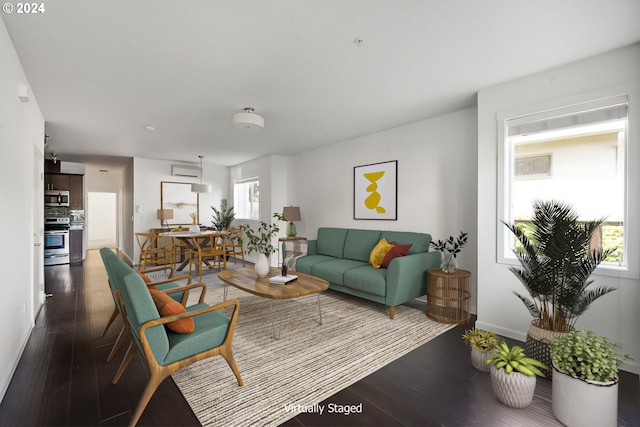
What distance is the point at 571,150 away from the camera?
270cm

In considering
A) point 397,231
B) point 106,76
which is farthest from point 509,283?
point 106,76

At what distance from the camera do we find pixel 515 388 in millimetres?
1851

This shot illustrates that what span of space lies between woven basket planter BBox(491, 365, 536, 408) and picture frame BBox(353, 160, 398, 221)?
9.13 ft

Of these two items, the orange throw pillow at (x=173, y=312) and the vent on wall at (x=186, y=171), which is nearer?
the orange throw pillow at (x=173, y=312)

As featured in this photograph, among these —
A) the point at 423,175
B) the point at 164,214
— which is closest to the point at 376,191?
the point at 423,175

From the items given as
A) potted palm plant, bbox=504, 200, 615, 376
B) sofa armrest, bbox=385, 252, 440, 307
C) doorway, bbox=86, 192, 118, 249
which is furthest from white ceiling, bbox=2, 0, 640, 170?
doorway, bbox=86, 192, 118, 249

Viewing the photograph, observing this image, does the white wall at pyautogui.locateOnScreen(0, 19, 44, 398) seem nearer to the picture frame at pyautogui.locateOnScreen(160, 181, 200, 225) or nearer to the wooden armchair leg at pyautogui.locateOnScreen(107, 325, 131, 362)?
the wooden armchair leg at pyautogui.locateOnScreen(107, 325, 131, 362)

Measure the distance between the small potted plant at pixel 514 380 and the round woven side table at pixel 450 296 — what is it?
1.33 meters

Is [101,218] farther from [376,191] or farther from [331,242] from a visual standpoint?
[376,191]

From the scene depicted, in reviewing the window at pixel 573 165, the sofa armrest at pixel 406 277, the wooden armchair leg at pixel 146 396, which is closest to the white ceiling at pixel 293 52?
the window at pixel 573 165

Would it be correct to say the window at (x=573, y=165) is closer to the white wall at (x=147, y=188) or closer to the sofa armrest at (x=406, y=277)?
the sofa armrest at (x=406, y=277)

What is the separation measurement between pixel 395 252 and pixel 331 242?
1.43 m

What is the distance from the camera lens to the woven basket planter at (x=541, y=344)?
215 centimetres

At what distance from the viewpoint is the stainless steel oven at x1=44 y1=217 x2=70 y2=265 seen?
659cm
